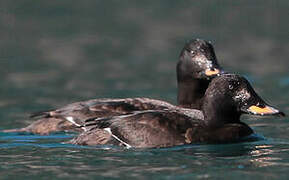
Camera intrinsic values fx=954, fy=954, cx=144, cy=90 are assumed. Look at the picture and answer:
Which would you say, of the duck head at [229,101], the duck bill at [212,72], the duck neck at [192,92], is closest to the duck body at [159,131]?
the duck head at [229,101]

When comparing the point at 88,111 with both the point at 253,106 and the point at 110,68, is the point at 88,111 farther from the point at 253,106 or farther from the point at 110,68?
the point at 110,68

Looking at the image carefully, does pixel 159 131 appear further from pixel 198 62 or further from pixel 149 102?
pixel 198 62

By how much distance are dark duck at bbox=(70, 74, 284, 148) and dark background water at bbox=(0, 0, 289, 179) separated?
151 millimetres

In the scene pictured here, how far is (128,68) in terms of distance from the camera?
17.2 meters

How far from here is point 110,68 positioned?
683 inches

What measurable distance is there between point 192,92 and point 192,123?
2323mm

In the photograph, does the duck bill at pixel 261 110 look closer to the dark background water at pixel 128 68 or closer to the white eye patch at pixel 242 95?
the white eye patch at pixel 242 95

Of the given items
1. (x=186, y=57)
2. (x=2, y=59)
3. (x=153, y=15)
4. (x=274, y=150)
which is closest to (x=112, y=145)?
(x=274, y=150)

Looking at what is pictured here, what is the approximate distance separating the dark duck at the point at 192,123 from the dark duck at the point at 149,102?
1.28 m

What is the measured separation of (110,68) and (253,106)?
7.27m

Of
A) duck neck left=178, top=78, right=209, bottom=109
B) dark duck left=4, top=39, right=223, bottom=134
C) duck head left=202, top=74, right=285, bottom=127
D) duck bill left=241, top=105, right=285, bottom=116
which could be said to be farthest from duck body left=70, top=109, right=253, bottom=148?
duck neck left=178, top=78, right=209, bottom=109

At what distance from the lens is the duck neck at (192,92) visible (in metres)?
12.5

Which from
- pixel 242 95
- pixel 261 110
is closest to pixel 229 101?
pixel 242 95

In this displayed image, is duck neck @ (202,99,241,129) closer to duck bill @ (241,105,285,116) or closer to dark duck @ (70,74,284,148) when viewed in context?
dark duck @ (70,74,284,148)
